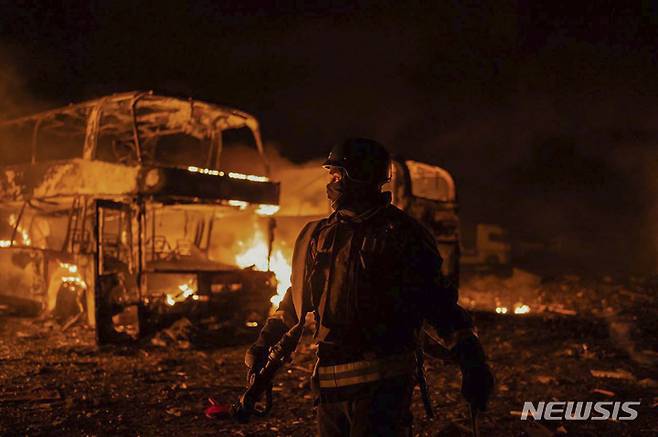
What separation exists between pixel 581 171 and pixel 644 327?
22.2 m

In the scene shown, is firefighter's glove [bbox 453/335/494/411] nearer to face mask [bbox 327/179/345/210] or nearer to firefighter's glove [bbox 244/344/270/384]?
face mask [bbox 327/179/345/210]

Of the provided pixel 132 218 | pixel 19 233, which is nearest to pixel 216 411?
pixel 132 218

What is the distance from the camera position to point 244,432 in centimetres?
486

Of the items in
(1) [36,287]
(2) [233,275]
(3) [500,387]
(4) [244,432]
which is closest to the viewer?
(4) [244,432]

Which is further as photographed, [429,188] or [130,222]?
[429,188]

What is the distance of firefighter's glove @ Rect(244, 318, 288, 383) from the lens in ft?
8.98

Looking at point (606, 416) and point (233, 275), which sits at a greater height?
point (233, 275)

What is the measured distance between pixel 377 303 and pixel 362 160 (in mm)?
650

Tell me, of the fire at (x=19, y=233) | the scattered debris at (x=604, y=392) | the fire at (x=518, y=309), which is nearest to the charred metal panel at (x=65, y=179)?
A: the fire at (x=19, y=233)

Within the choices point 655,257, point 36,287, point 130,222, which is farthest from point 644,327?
point 655,257

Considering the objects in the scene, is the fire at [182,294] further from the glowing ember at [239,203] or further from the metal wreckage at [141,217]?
the glowing ember at [239,203]

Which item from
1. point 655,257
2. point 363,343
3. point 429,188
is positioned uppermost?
point 429,188

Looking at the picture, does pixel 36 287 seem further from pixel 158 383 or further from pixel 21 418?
pixel 21 418

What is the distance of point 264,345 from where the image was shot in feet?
9.04
